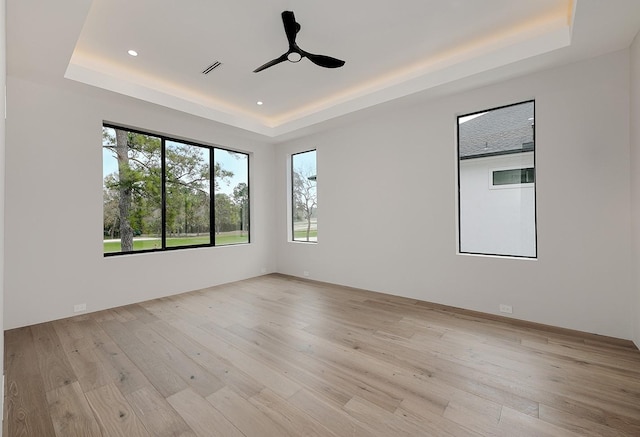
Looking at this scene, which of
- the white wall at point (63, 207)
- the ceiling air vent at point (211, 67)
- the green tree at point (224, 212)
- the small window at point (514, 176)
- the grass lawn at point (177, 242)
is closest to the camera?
the white wall at point (63, 207)

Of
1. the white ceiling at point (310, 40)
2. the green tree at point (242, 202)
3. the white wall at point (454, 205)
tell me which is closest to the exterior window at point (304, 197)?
the white wall at point (454, 205)

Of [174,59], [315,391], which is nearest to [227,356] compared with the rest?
[315,391]

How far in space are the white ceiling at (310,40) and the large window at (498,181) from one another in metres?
0.64

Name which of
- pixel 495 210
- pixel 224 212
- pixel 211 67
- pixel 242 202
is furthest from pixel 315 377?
pixel 242 202

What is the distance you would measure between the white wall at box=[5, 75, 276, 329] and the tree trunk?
25 centimetres

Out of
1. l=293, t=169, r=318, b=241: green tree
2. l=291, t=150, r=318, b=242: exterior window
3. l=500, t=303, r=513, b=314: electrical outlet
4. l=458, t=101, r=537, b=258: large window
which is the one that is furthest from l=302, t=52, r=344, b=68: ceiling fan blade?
l=500, t=303, r=513, b=314: electrical outlet

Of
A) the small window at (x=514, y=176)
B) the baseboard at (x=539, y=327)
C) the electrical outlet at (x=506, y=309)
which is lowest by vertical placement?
the baseboard at (x=539, y=327)

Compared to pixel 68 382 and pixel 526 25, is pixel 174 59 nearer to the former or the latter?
pixel 68 382

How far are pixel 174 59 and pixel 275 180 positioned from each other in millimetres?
3158

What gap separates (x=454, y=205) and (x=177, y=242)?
A: 4.45 meters

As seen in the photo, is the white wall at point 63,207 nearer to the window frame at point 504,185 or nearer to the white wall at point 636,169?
the window frame at point 504,185

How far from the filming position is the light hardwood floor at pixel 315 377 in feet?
5.87

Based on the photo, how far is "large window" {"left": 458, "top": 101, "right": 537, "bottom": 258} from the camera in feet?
11.3

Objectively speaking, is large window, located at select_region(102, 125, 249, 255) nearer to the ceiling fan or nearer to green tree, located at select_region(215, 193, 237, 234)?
green tree, located at select_region(215, 193, 237, 234)
